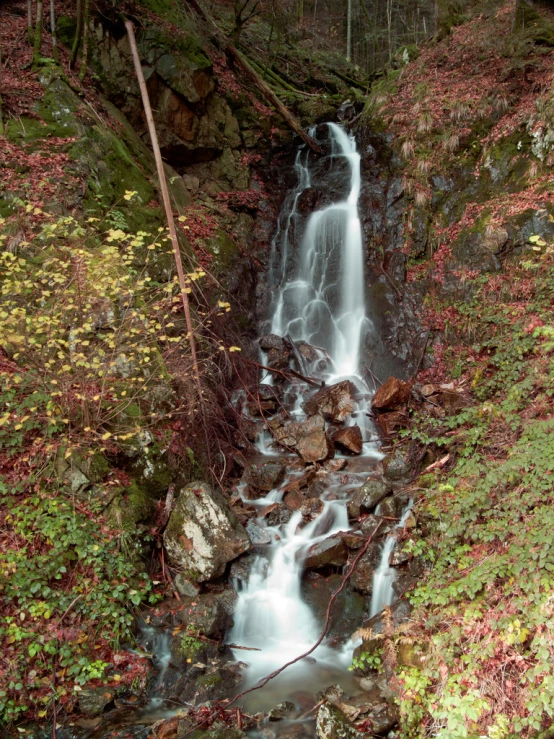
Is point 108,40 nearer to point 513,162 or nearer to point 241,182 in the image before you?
point 241,182

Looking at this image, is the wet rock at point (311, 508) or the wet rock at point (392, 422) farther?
the wet rock at point (392, 422)

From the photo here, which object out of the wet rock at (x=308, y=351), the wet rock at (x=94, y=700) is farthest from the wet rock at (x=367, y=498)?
the wet rock at (x=308, y=351)

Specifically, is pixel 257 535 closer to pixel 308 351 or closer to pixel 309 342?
pixel 308 351

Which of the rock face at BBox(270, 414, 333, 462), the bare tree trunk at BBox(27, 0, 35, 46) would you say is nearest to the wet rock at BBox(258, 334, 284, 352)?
the rock face at BBox(270, 414, 333, 462)

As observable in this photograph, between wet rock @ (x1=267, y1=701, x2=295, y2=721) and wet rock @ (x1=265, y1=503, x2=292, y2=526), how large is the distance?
234cm

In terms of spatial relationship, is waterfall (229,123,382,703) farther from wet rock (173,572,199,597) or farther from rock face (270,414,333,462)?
wet rock (173,572,199,597)

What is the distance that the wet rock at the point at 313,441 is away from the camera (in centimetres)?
800

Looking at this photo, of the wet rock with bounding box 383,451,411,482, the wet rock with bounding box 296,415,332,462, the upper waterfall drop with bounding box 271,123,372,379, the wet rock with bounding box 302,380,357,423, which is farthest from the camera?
the upper waterfall drop with bounding box 271,123,372,379

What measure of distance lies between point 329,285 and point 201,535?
7.16 meters

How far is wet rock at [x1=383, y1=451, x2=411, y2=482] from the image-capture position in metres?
7.09

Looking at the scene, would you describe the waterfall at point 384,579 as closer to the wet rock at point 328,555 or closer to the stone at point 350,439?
the wet rock at point 328,555

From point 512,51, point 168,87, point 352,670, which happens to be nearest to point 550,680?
point 352,670

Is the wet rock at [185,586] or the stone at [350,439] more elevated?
the stone at [350,439]

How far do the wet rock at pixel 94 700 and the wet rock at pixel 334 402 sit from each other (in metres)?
5.41
